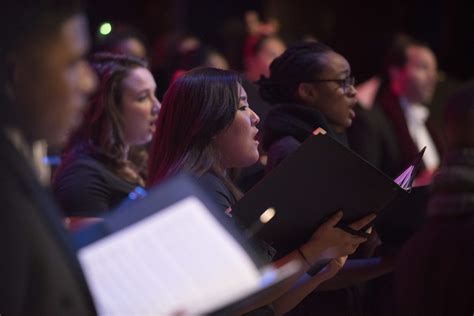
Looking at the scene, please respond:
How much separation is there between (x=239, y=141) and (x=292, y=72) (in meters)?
0.67

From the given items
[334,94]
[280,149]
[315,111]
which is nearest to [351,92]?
[334,94]

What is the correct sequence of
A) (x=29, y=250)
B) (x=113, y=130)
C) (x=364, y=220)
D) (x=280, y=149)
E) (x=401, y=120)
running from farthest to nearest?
(x=401, y=120) → (x=113, y=130) → (x=280, y=149) → (x=364, y=220) → (x=29, y=250)

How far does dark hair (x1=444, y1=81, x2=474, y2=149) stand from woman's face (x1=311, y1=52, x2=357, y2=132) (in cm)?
37

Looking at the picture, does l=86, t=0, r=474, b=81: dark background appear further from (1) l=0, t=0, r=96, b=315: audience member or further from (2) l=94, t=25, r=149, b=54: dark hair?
(1) l=0, t=0, r=96, b=315: audience member

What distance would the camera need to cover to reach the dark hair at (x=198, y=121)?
2.68 m

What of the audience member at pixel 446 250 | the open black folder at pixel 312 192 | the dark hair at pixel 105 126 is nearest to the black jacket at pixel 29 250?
the open black folder at pixel 312 192

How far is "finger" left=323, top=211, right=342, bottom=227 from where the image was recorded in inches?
96.8

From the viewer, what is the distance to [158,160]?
9.08 feet

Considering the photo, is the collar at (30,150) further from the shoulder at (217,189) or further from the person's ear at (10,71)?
the shoulder at (217,189)

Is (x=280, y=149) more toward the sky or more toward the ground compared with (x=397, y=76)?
more toward the sky

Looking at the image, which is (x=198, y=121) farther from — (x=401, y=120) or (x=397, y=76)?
(x=397, y=76)

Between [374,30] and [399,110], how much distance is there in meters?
1.93

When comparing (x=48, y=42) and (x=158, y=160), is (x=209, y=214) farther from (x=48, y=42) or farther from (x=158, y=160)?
(x=158, y=160)

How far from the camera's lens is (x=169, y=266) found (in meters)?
1.69
